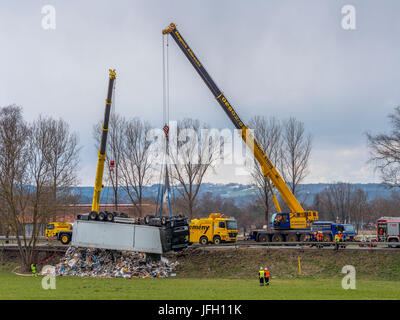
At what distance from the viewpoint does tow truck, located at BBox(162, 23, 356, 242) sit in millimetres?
37375

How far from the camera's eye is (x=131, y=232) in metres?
34.7

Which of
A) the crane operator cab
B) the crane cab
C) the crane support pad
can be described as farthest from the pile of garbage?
the crane cab

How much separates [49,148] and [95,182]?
1552cm

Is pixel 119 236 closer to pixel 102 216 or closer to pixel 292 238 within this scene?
pixel 102 216

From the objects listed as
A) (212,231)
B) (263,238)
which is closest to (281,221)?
(263,238)

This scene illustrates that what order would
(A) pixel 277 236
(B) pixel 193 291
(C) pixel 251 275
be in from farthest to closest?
(A) pixel 277 236, (C) pixel 251 275, (B) pixel 193 291

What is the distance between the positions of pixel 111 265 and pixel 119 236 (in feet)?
8.33

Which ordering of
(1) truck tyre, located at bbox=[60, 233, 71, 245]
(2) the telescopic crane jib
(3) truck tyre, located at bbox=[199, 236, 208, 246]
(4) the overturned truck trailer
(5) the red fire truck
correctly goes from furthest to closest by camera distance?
1. (1) truck tyre, located at bbox=[60, 233, 71, 245]
2. (5) the red fire truck
3. (3) truck tyre, located at bbox=[199, 236, 208, 246]
4. (2) the telescopic crane jib
5. (4) the overturned truck trailer

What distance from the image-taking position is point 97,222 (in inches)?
1411

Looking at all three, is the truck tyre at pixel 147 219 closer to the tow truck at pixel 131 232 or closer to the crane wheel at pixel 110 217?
the tow truck at pixel 131 232

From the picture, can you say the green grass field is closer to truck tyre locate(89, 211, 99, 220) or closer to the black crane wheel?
→ truck tyre locate(89, 211, 99, 220)

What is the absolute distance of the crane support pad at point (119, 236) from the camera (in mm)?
33625

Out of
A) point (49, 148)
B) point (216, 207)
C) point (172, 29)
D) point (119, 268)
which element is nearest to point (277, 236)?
point (119, 268)

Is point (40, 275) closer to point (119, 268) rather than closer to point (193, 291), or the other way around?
point (119, 268)
